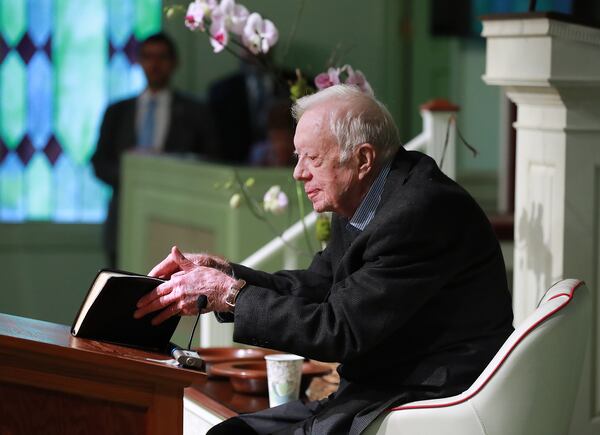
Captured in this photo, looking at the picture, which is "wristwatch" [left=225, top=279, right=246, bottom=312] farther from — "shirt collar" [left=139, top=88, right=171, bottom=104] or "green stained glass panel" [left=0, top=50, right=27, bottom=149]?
"green stained glass panel" [left=0, top=50, right=27, bottom=149]

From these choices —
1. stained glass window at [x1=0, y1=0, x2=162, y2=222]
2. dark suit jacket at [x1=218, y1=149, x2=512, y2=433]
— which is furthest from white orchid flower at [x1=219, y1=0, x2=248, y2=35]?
stained glass window at [x1=0, y1=0, x2=162, y2=222]

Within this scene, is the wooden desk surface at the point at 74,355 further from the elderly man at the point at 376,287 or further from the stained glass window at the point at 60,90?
the stained glass window at the point at 60,90

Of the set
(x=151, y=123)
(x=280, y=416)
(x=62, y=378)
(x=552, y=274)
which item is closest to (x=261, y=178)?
(x=151, y=123)

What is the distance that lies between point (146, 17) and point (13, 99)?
88 cm

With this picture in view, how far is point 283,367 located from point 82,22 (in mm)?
4569

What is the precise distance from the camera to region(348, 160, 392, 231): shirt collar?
7.48ft

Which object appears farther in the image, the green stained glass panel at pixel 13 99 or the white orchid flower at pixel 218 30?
the green stained glass panel at pixel 13 99

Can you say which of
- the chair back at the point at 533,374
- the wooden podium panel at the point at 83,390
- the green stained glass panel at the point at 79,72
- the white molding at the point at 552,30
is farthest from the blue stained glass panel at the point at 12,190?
the chair back at the point at 533,374

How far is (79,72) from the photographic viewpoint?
703 cm

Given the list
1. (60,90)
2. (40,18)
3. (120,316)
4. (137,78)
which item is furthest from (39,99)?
(120,316)

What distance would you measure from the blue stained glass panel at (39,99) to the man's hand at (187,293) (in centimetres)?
491

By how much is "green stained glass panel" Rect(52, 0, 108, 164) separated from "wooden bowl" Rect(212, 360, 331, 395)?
158 inches

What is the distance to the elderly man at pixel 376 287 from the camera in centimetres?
214

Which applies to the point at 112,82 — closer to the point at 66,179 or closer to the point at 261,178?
the point at 66,179
